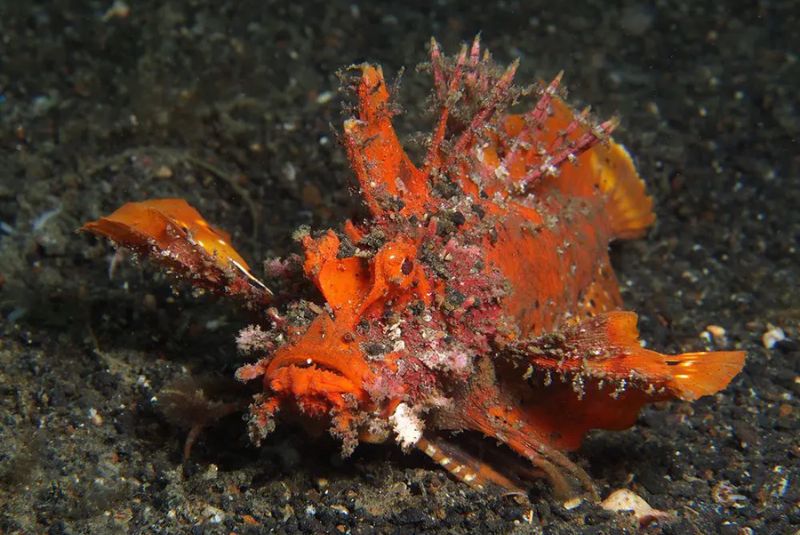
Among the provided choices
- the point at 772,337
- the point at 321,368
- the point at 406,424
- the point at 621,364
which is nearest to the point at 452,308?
the point at 406,424

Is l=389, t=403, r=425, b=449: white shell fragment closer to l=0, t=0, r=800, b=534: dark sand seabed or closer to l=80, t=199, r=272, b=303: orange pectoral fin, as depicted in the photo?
l=0, t=0, r=800, b=534: dark sand seabed

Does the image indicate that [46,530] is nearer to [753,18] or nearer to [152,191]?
[152,191]

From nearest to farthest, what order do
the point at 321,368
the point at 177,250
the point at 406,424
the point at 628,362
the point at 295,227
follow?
the point at 321,368, the point at 406,424, the point at 628,362, the point at 177,250, the point at 295,227

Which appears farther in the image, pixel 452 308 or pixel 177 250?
pixel 177 250

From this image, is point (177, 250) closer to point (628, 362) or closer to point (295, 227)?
point (295, 227)

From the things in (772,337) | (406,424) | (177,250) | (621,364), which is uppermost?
(772,337)

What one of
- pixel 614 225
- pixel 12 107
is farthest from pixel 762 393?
pixel 12 107

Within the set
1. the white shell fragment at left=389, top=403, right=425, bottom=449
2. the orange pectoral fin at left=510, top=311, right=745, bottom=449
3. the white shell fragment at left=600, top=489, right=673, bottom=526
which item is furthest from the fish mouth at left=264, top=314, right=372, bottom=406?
the white shell fragment at left=600, top=489, right=673, bottom=526
